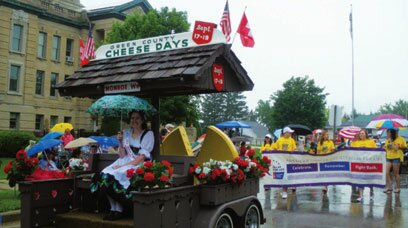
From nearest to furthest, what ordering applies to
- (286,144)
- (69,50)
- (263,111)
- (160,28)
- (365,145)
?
(365,145) < (286,144) < (160,28) < (69,50) < (263,111)

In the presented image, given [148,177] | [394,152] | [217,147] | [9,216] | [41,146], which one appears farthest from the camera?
[394,152]

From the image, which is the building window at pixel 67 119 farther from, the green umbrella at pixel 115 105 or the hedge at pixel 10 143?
the green umbrella at pixel 115 105

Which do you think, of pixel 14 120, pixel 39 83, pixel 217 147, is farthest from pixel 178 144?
pixel 39 83

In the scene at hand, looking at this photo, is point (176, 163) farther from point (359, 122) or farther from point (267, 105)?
point (267, 105)

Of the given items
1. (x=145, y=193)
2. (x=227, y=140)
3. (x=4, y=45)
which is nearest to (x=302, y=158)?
(x=227, y=140)

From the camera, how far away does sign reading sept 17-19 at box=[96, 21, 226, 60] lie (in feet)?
20.3

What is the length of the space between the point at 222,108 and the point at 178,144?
4193 inches

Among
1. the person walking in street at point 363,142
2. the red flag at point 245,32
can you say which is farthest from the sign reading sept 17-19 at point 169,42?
the person walking in street at point 363,142

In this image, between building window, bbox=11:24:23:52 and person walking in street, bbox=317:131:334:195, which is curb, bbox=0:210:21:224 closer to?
person walking in street, bbox=317:131:334:195

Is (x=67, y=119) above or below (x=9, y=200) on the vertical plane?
above

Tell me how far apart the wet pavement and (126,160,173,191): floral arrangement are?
12.4 feet

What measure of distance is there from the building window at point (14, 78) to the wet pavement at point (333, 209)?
28.8 m

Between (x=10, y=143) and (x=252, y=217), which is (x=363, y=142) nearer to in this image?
(x=252, y=217)

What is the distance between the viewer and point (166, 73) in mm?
5637
